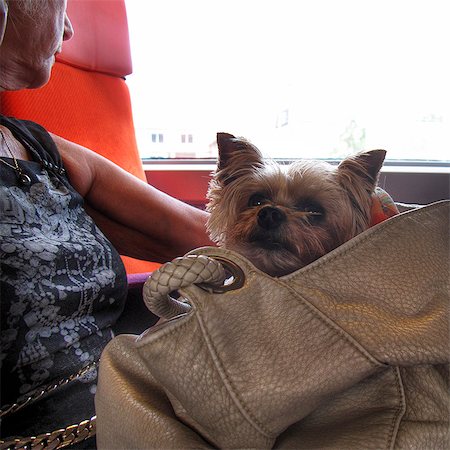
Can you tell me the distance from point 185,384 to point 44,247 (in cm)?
49

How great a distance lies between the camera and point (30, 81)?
1.05 meters

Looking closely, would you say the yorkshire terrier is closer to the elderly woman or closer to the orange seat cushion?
the elderly woman

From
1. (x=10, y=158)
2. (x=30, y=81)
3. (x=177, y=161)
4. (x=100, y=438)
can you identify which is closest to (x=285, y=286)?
(x=100, y=438)

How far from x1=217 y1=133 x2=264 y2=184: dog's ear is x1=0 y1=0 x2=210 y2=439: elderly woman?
34 cm

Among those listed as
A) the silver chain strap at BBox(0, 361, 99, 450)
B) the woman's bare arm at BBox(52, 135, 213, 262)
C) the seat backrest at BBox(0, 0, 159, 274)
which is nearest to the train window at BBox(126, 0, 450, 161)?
the seat backrest at BBox(0, 0, 159, 274)

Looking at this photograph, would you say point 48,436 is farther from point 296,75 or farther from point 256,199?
point 296,75

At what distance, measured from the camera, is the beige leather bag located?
1.44 feet

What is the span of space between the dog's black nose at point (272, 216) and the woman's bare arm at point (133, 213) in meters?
0.42

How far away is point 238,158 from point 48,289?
0.56 meters

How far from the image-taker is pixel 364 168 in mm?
1019

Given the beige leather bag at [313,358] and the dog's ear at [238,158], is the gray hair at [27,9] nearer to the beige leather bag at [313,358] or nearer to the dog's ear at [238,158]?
the dog's ear at [238,158]

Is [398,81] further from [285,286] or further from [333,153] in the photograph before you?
[285,286]

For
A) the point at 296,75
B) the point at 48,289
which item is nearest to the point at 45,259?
the point at 48,289

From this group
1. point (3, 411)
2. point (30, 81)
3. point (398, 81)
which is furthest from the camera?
point (398, 81)
